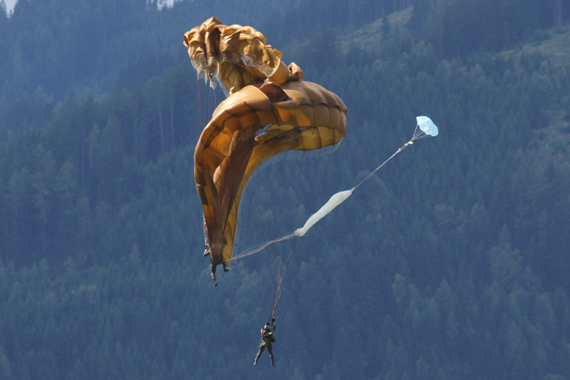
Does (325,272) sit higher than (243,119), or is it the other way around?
(325,272)

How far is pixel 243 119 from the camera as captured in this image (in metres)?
35.5

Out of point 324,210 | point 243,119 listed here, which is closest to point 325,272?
point 324,210

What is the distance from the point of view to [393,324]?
165375 millimetres

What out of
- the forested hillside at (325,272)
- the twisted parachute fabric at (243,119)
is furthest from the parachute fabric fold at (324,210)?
the forested hillside at (325,272)

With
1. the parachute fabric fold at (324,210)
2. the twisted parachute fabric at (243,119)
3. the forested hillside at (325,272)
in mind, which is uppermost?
the forested hillside at (325,272)

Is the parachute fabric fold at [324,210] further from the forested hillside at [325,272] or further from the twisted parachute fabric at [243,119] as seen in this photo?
the forested hillside at [325,272]

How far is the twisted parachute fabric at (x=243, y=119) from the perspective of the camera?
35.4 meters

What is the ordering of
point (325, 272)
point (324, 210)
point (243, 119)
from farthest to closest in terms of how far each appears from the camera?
1. point (325, 272)
2. point (324, 210)
3. point (243, 119)

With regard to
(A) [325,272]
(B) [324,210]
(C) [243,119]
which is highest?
(A) [325,272]

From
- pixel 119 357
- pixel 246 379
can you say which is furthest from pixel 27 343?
pixel 246 379

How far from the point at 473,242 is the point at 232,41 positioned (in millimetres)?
149239

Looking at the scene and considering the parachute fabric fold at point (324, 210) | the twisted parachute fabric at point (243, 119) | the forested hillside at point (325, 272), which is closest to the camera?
the twisted parachute fabric at point (243, 119)

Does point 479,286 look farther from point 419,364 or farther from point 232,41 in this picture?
point 232,41

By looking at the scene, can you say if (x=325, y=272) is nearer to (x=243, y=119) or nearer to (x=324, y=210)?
(x=324, y=210)
